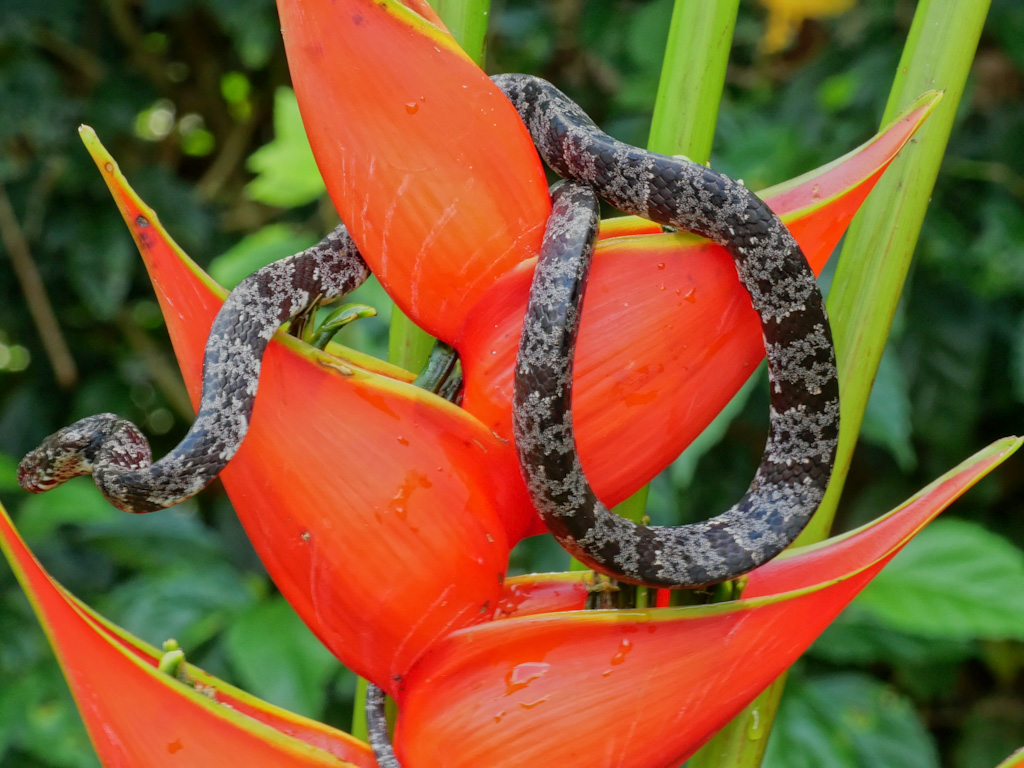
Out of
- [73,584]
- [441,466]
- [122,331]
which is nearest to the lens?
[441,466]

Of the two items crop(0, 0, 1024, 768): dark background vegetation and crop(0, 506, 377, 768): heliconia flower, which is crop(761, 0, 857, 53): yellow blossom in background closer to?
crop(0, 0, 1024, 768): dark background vegetation

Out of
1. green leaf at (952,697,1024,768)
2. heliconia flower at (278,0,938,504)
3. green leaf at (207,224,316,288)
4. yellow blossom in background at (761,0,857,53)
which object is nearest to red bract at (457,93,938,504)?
heliconia flower at (278,0,938,504)

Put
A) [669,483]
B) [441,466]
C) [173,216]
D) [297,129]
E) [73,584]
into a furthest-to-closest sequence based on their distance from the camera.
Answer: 1. [173,216]
2. [73,584]
3. [297,129]
4. [669,483]
5. [441,466]

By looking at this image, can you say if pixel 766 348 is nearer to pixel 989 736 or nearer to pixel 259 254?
pixel 259 254

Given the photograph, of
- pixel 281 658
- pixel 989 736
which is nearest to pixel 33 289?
pixel 281 658

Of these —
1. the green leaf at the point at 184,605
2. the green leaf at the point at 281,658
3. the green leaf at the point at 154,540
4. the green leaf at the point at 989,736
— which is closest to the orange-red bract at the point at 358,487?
the green leaf at the point at 281,658

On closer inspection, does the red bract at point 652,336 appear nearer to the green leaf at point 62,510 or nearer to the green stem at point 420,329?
the green stem at point 420,329

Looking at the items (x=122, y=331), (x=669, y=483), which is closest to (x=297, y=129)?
(x=669, y=483)

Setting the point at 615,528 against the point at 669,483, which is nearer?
the point at 615,528

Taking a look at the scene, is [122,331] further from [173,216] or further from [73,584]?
[73,584]
